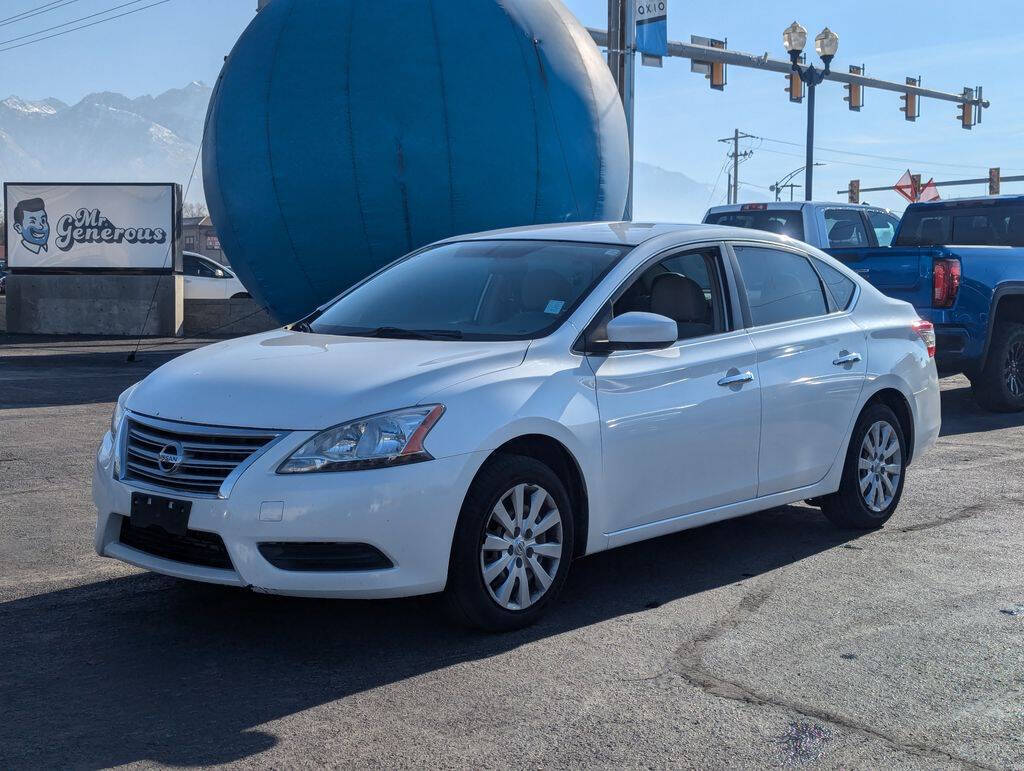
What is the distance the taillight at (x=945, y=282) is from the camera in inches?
459

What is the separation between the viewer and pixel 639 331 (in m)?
5.38

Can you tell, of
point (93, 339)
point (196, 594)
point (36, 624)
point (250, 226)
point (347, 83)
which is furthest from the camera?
point (93, 339)

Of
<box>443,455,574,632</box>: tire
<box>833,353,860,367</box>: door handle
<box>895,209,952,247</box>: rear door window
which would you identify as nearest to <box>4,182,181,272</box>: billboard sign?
<box>895,209,952,247</box>: rear door window

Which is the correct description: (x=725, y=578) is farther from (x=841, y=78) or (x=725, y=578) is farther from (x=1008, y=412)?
(x=841, y=78)

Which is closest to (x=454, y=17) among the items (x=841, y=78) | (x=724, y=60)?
(x=724, y=60)

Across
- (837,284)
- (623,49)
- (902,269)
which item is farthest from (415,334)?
(623,49)

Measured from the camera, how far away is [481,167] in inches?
576

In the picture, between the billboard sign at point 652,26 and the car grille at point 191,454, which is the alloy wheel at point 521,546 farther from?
the billboard sign at point 652,26

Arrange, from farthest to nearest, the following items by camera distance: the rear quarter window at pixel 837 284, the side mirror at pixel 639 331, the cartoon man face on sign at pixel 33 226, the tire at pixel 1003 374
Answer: the cartoon man face on sign at pixel 33 226, the tire at pixel 1003 374, the rear quarter window at pixel 837 284, the side mirror at pixel 639 331

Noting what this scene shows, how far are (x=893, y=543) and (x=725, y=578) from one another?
4.23 ft

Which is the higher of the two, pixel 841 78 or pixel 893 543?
pixel 841 78

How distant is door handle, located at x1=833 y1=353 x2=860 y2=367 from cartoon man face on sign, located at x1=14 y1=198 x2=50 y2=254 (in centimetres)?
1911

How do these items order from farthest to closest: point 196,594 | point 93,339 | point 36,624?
point 93,339
point 196,594
point 36,624

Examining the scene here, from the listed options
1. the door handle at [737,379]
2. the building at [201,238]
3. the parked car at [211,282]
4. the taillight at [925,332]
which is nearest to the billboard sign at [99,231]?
the parked car at [211,282]
